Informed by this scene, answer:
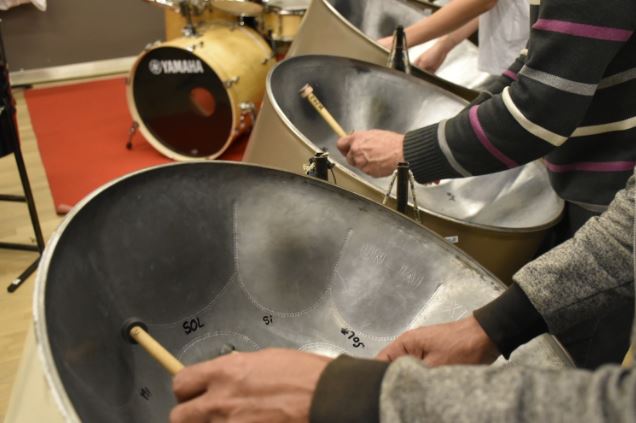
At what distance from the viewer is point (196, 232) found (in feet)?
2.83

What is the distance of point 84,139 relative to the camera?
9.77ft

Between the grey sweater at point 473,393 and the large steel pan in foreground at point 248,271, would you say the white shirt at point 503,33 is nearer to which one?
the large steel pan in foreground at point 248,271

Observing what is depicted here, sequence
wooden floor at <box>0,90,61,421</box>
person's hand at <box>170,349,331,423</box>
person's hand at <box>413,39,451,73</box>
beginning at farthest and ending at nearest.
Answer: person's hand at <box>413,39,451,73</box>, wooden floor at <box>0,90,61,421</box>, person's hand at <box>170,349,331,423</box>

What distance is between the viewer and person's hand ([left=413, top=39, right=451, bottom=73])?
1.94 meters

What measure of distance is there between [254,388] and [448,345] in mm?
297

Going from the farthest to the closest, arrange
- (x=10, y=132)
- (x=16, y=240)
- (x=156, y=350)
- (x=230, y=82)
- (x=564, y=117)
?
(x=230, y=82), (x=16, y=240), (x=10, y=132), (x=564, y=117), (x=156, y=350)

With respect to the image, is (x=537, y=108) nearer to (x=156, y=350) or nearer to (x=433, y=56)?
(x=156, y=350)

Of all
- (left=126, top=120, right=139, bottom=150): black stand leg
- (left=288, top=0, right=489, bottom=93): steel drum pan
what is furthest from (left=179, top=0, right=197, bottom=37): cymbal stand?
(left=288, top=0, right=489, bottom=93): steel drum pan

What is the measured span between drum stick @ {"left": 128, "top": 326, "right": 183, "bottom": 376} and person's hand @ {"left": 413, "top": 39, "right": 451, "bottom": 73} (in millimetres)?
1433

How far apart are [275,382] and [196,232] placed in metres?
0.39

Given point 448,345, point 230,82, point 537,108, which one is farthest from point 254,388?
point 230,82

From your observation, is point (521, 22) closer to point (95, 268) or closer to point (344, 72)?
point (344, 72)

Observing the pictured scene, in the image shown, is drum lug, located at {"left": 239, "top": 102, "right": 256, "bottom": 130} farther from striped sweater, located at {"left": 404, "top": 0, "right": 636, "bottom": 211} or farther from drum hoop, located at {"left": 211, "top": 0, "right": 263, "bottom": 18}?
striped sweater, located at {"left": 404, "top": 0, "right": 636, "bottom": 211}

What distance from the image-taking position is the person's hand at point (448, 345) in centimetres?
72
